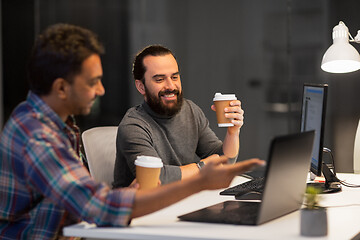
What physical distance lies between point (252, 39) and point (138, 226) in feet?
11.4

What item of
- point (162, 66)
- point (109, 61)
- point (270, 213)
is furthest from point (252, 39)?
point (270, 213)

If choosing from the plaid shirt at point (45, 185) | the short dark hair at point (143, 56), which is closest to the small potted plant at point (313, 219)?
the plaid shirt at point (45, 185)

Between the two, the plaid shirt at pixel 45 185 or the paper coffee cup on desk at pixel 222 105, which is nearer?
the plaid shirt at pixel 45 185

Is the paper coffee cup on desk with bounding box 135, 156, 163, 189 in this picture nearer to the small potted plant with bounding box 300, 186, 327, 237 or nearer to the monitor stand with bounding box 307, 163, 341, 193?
the small potted plant with bounding box 300, 186, 327, 237

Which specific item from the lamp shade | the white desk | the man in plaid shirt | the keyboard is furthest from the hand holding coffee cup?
the man in plaid shirt

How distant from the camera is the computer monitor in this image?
7.38ft

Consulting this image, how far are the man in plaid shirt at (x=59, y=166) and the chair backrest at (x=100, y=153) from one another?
0.90m

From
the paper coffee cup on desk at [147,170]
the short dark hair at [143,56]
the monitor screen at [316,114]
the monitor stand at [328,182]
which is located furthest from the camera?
the short dark hair at [143,56]

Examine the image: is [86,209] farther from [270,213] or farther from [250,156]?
[250,156]

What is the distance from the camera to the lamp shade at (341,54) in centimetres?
271

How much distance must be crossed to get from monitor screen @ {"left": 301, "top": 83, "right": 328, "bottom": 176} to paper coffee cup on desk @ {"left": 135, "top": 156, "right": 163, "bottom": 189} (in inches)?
24.2

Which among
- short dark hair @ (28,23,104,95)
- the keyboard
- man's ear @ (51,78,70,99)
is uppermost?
short dark hair @ (28,23,104,95)

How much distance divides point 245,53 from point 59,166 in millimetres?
3536

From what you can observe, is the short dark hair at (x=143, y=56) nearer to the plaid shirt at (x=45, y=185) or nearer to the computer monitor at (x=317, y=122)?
the computer monitor at (x=317, y=122)
